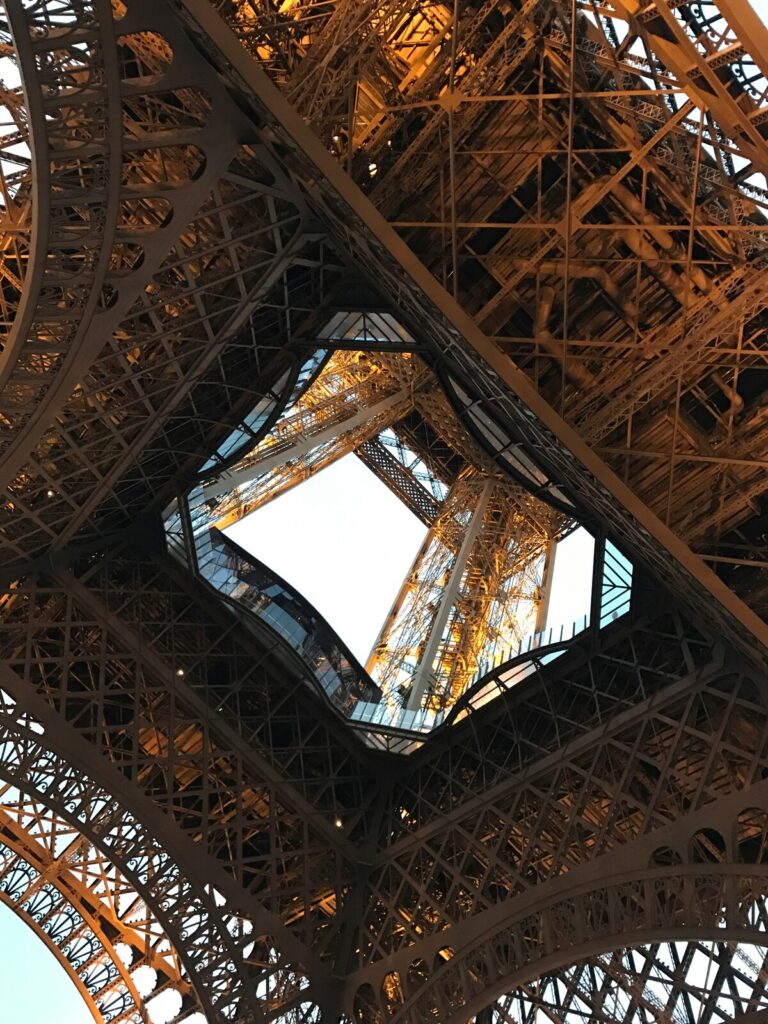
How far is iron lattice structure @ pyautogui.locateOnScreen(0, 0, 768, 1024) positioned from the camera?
36.6 ft

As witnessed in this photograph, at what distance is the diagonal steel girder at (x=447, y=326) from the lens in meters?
10.7

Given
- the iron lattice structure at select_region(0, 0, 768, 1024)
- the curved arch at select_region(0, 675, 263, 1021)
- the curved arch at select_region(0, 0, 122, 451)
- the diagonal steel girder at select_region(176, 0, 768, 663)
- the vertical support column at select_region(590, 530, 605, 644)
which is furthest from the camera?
the curved arch at select_region(0, 675, 263, 1021)

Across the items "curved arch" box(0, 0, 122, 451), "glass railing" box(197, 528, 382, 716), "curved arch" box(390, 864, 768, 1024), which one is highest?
"curved arch" box(0, 0, 122, 451)

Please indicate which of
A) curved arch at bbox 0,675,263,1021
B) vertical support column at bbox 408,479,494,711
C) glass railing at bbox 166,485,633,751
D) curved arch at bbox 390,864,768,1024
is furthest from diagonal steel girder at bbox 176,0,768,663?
curved arch at bbox 0,675,263,1021

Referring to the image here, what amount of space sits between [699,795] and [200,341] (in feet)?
36.0

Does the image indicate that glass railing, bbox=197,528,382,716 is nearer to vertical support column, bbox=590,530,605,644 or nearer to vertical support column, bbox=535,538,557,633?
vertical support column, bbox=590,530,605,644

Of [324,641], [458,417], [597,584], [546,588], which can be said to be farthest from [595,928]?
[546,588]

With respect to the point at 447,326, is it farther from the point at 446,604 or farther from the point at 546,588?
the point at 546,588

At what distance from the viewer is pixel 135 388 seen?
15422 mm

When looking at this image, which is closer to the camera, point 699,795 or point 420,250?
point 420,250

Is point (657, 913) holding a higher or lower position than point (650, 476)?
lower

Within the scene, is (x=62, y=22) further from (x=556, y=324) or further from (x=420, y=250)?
(x=556, y=324)

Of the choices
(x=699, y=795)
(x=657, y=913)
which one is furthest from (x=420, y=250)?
(x=657, y=913)

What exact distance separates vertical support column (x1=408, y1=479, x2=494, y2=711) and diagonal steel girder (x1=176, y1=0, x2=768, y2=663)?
9.80m
